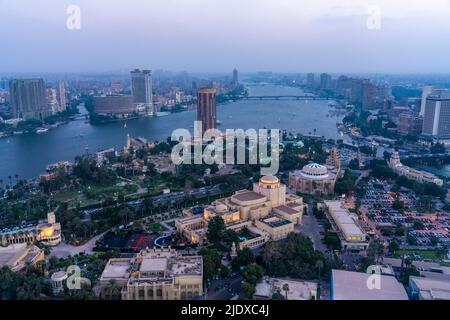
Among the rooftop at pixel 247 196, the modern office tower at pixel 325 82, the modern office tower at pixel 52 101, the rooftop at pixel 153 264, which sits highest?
the modern office tower at pixel 325 82

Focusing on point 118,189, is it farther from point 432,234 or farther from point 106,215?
point 432,234

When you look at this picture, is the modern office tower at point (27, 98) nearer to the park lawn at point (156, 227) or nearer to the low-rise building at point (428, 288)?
the park lawn at point (156, 227)

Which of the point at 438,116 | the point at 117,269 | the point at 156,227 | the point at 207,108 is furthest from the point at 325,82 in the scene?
the point at 117,269

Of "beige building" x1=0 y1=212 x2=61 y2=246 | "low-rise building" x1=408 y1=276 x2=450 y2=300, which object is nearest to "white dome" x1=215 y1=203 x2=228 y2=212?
"beige building" x1=0 y1=212 x2=61 y2=246

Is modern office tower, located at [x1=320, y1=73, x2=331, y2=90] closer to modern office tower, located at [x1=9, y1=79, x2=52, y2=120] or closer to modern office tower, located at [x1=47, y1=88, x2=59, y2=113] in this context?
modern office tower, located at [x1=47, y1=88, x2=59, y2=113]

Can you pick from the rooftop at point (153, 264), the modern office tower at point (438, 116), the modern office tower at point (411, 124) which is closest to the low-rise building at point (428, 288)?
the rooftop at point (153, 264)

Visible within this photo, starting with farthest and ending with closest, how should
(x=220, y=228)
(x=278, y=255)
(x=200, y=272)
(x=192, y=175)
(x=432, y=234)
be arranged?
(x=192, y=175) < (x=432, y=234) < (x=220, y=228) < (x=278, y=255) < (x=200, y=272)
